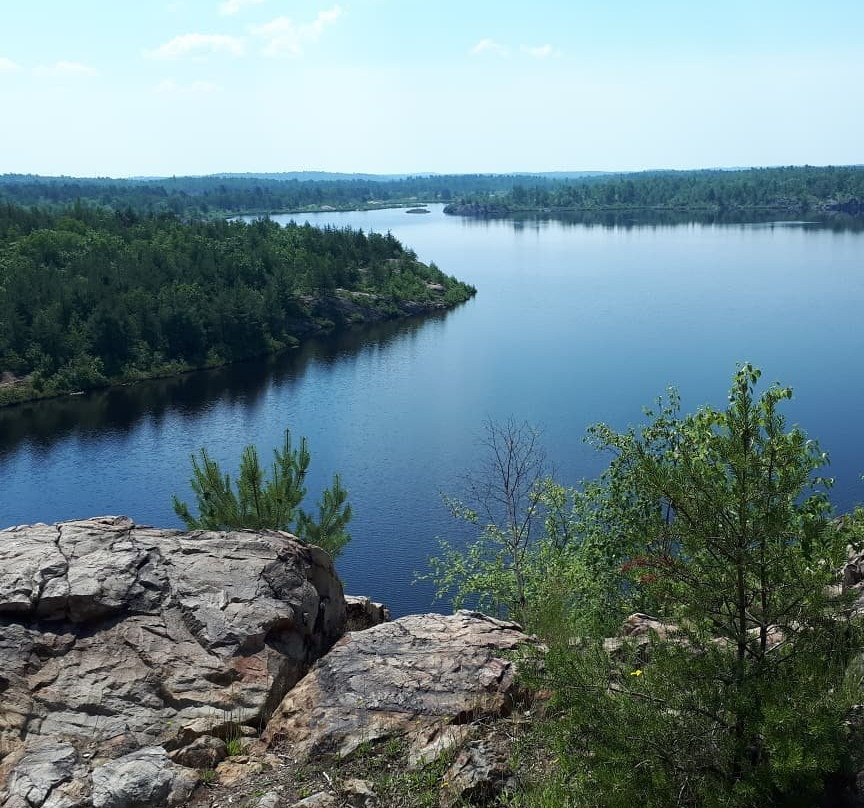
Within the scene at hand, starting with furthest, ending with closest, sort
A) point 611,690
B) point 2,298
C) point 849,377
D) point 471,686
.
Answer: point 2,298
point 849,377
point 471,686
point 611,690

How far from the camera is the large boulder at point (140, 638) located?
11391mm

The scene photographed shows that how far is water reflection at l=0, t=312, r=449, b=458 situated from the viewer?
204ft

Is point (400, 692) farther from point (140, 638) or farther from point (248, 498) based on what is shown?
point (248, 498)

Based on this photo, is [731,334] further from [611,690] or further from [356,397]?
[611,690]

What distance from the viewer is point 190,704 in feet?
39.7

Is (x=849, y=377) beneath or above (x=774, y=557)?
beneath

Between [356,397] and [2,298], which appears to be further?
[2,298]

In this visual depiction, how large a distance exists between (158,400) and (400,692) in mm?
62175

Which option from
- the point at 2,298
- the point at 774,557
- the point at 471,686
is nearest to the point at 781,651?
the point at 774,557

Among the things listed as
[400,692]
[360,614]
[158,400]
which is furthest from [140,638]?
[158,400]

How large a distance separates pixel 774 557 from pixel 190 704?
27.4ft

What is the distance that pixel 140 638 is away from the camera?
42.2 feet

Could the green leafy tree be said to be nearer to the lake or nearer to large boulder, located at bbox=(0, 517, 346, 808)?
large boulder, located at bbox=(0, 517, 346, 808)

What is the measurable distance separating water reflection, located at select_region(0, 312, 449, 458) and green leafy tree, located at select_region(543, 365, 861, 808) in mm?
57535
